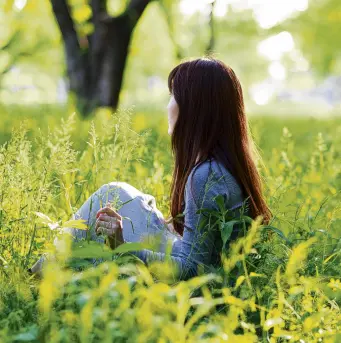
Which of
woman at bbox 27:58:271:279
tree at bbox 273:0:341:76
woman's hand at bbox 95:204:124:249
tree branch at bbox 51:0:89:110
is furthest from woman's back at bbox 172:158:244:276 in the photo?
tree at bbox 273:0:341:76

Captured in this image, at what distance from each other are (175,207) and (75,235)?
0.53 metres

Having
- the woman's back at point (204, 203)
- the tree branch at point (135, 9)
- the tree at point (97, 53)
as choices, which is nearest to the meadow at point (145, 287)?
the woman's back at point (204, 203)

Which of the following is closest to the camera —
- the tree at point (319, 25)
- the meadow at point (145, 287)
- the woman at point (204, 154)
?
the meadow at point (145, 287)

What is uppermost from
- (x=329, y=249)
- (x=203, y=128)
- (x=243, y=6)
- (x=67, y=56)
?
(x=243, y=6)

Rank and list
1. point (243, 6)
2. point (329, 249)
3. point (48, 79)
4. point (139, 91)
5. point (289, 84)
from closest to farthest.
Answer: point (329, 249) < point (243, 6) < point (48, 79) < point (139, 91) < point (289, 84)

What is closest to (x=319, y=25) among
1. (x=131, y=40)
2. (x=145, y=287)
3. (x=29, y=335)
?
(x=131, y=40)

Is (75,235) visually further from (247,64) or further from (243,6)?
(247,64)

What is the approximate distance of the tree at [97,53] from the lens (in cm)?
870

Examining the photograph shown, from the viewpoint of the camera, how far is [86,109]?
8.66 meters

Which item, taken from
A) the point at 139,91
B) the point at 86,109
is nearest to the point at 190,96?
the point at 86,109

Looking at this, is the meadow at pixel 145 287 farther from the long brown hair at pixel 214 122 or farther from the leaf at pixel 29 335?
the long brown hair at pixel 214 122

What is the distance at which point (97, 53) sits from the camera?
8867 mm

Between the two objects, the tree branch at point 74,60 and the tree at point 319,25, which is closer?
the tree branch at point 74,60

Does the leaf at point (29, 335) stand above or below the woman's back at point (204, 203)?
below
